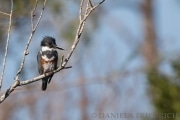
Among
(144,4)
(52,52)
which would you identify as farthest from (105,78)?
(144,4)

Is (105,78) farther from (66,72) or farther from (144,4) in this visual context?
(144,4)

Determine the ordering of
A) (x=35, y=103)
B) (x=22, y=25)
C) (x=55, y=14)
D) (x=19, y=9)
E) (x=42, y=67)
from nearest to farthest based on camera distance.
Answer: (x=42, y=67) → (x=19, y=9) → (x=22, y=25) → (x=35, y=103) → (x=55, y=14)

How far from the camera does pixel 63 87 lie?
13008mm

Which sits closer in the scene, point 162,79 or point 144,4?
point 162,79

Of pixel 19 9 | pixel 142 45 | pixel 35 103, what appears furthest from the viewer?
pixel 142 45

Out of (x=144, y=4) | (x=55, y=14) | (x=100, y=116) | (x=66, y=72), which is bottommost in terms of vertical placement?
(x=100, y=116)

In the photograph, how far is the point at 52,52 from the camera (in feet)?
25.0

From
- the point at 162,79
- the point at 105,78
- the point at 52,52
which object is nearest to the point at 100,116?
the point at 162,79

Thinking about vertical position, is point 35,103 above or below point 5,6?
below

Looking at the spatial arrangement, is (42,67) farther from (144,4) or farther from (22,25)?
(144,4)

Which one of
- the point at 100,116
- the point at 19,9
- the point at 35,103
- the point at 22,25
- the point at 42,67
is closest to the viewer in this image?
the point at 42,67

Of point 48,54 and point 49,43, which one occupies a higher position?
point 49,43

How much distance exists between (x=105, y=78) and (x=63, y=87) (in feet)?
2.32

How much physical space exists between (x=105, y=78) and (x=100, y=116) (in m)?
1.93
